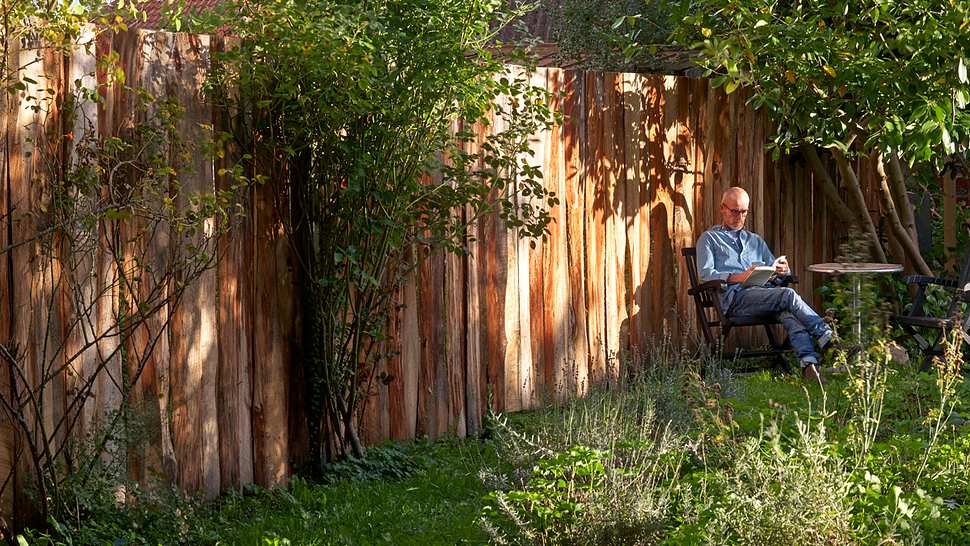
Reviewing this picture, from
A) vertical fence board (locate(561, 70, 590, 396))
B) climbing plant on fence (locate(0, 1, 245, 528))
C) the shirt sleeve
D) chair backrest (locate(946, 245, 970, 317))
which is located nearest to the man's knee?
the shirt sleeve

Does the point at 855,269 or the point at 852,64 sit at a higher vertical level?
the point at 852,64

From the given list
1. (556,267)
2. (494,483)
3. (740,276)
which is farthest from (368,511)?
(740,276)

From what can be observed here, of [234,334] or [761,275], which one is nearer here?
[234,334]

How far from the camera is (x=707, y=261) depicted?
26.4 feet

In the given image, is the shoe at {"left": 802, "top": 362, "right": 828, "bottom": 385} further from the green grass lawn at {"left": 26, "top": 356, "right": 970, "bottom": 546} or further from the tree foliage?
the tree foliage

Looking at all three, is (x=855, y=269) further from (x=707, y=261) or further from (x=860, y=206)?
(x=860, y=206)

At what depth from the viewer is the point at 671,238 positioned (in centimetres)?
827

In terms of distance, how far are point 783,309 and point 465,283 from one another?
8.56 feet

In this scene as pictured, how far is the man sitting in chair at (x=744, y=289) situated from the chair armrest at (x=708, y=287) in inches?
2.2

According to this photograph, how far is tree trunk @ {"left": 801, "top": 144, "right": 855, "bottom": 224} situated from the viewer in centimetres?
922

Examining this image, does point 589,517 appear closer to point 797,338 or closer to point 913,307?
point 797,338

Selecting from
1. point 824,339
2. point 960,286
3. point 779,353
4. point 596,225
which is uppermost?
point 596,225

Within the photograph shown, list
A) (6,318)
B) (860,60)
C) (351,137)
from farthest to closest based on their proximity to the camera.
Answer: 1. (860,60)
2. (351,137)
3. (6,318)

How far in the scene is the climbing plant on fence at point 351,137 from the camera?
16.3ft
